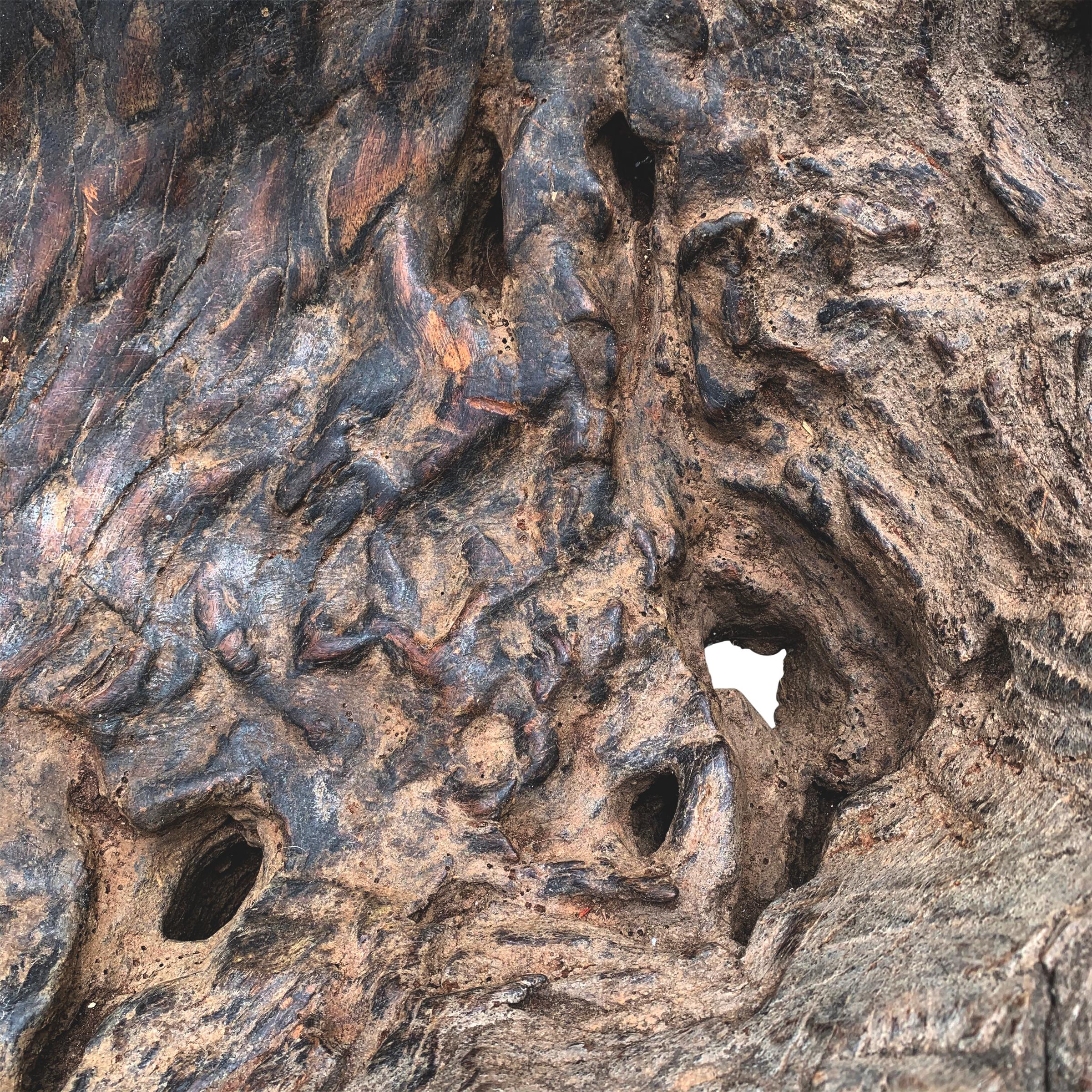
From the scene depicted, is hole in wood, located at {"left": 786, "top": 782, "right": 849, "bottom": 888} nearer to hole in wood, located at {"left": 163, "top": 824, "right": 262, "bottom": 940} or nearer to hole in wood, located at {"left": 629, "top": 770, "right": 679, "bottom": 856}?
hole in wood, located at {"left": 629, "top": 770, "right": 679, "bottom": 856}

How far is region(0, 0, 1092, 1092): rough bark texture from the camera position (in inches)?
43.6

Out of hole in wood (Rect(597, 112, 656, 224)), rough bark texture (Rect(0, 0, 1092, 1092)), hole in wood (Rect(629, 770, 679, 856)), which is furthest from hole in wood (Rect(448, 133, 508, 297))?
hole in wood (Rect(629, 770, 679, 856))

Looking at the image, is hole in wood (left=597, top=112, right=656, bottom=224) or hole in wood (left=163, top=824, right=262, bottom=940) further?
hole in wood (left=597, top=112, right=656, bottom=224)

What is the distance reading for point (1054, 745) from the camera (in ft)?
3.28

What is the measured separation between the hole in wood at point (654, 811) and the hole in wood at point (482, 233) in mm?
664

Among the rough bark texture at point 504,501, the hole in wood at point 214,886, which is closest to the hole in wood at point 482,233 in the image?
the rough bark texture at point 504,501

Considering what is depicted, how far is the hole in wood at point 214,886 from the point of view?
126cm

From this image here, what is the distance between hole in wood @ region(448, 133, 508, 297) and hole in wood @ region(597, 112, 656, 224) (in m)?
0.15

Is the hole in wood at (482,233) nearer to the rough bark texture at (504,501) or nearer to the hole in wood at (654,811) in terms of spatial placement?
the rough bark texture at (504,501)

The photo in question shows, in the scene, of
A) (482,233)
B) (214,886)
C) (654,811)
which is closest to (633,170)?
(482,233)

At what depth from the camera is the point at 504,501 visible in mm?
1319

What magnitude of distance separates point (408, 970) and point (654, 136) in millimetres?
1026

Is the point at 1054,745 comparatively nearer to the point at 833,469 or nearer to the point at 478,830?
the point at 833,469

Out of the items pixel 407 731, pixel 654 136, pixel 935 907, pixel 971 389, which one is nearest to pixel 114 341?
pixel 407 731
